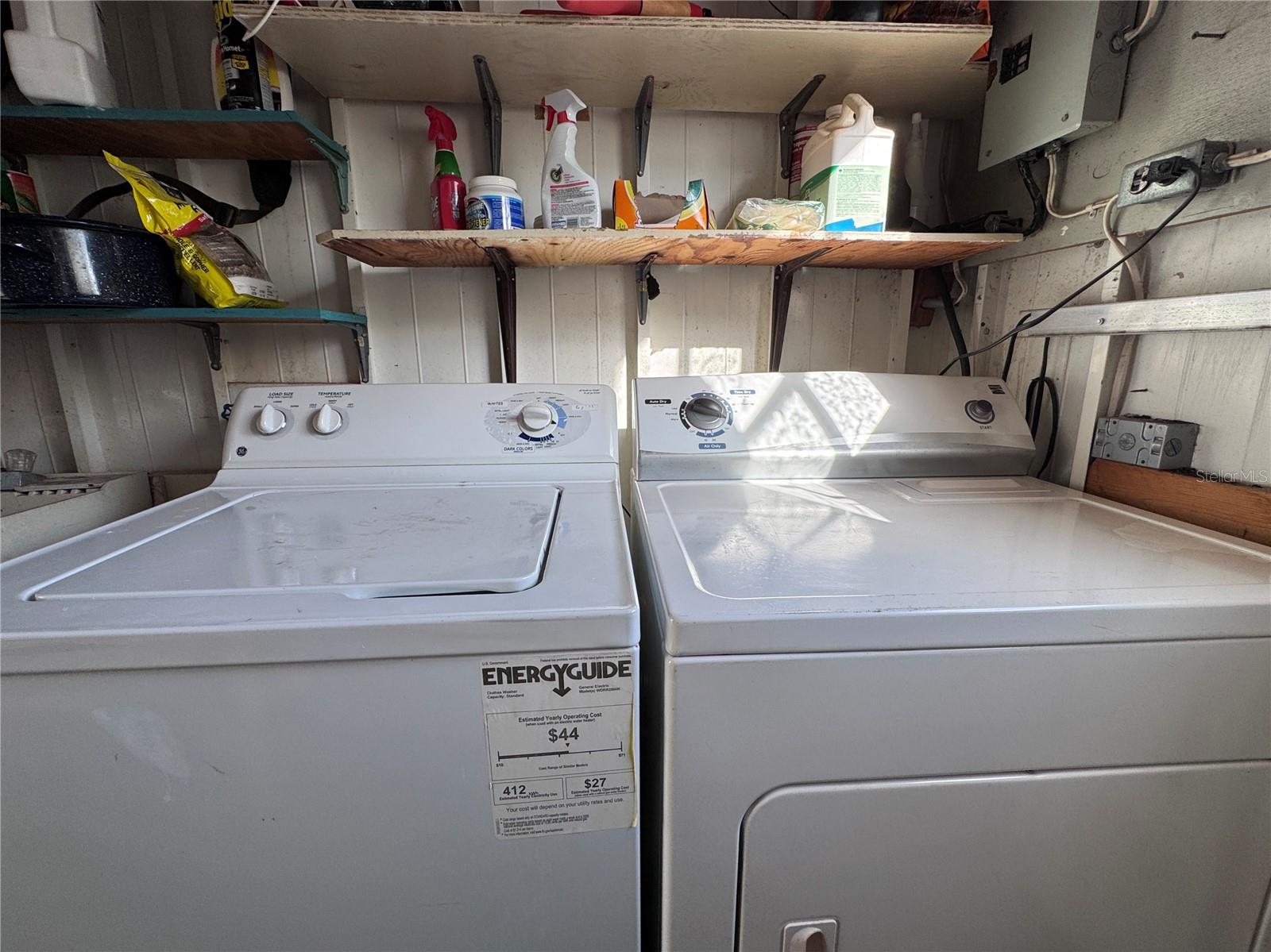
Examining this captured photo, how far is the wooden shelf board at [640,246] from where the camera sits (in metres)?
1.11

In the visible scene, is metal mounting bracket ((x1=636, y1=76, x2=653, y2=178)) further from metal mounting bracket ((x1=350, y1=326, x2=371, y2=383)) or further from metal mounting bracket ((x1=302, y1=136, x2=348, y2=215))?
metal mounting bracket ((x1=350, y1=326, x2=371, y2=383))

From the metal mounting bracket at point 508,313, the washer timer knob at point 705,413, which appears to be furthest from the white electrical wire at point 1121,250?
Result: the metal mounting bracket at point 508,313

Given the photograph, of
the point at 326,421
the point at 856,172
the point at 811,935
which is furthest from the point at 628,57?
the point at 811,935

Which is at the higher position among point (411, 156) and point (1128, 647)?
point (411, 156)

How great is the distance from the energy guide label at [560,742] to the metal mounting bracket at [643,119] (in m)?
1.29

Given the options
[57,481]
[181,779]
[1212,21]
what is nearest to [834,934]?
[181,779]

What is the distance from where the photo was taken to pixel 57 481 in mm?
1294

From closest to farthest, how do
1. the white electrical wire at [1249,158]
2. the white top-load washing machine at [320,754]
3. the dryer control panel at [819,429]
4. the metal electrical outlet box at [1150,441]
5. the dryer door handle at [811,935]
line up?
1. the white top-load washing machine at [320,754]
2. the dryer door handle at [811,935]
3. the white electrical wire at [1249,158]
4. the metal electrical outlet box at [1150,441]
5. the dryer control panel at [819,429]

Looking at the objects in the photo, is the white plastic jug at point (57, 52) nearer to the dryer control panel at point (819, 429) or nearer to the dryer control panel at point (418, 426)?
the dryer control panel at point (418, 426)

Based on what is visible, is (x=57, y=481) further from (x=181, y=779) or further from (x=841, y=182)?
(x=841, y=182)

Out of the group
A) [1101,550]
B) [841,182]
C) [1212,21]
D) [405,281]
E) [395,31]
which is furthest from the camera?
[405,281]

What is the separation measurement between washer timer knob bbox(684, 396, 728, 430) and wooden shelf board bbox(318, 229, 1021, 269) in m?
0.34

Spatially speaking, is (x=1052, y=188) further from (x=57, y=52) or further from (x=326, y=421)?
(x=57, y=52)

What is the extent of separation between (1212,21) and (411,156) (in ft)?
5.21
